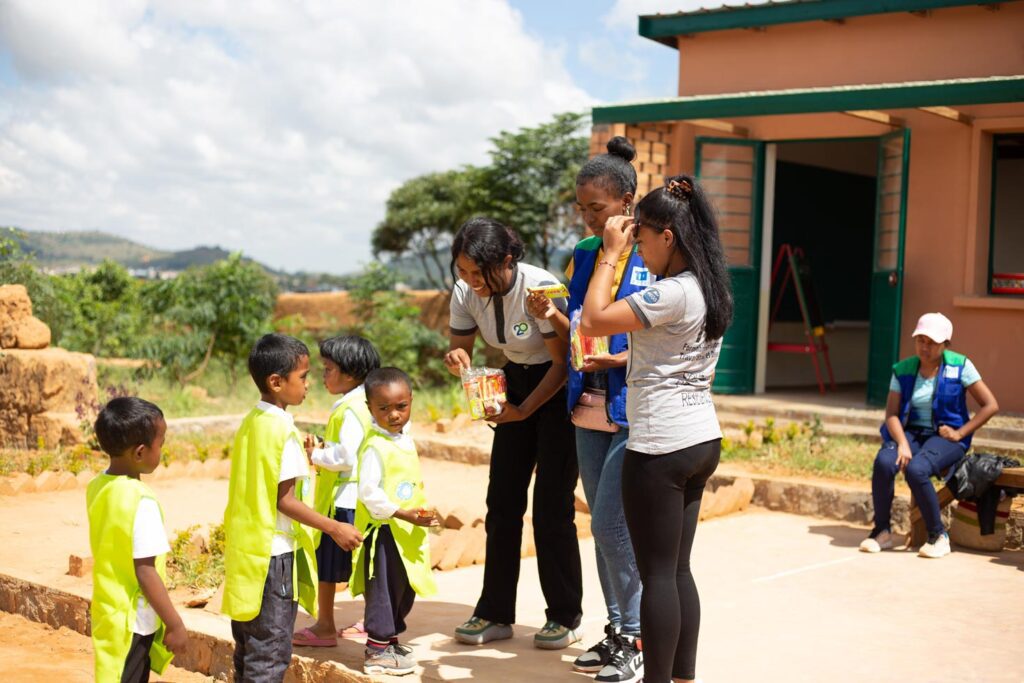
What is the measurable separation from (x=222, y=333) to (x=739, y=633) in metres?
10.9

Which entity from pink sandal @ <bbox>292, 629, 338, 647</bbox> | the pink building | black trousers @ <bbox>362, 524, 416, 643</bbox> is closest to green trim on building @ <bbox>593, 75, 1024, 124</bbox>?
the pink building

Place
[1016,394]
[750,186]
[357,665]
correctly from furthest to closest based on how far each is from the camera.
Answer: [750,186], [1016,394], [357,665]

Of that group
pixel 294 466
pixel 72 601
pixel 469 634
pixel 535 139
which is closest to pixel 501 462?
pixel 469 634

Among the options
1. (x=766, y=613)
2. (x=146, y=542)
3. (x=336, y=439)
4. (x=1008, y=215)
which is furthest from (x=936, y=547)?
(x=1008, y=215)

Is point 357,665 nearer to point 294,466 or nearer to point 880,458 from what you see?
point 294,466

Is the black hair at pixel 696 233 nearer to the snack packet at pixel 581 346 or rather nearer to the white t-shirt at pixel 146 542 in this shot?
the snack packet at pixel 581 346

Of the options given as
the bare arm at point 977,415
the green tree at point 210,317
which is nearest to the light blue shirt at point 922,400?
the bare arm at point 977,415

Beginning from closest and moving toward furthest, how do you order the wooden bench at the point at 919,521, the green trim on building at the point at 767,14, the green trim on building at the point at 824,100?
the wooden bench at the point at 919,521 → the green trim on building at the point at 824,100 → the green trim on building at the point at 767,14

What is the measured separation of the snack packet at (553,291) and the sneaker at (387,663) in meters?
1.41

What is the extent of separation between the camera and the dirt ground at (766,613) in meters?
4.32

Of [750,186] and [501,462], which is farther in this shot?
[750,186]

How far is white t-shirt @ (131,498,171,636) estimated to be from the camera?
3346 millimetres

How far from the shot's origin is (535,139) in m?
19.6

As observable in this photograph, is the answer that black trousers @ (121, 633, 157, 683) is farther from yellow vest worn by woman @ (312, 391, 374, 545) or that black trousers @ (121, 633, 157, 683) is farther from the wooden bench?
the wooden bench
